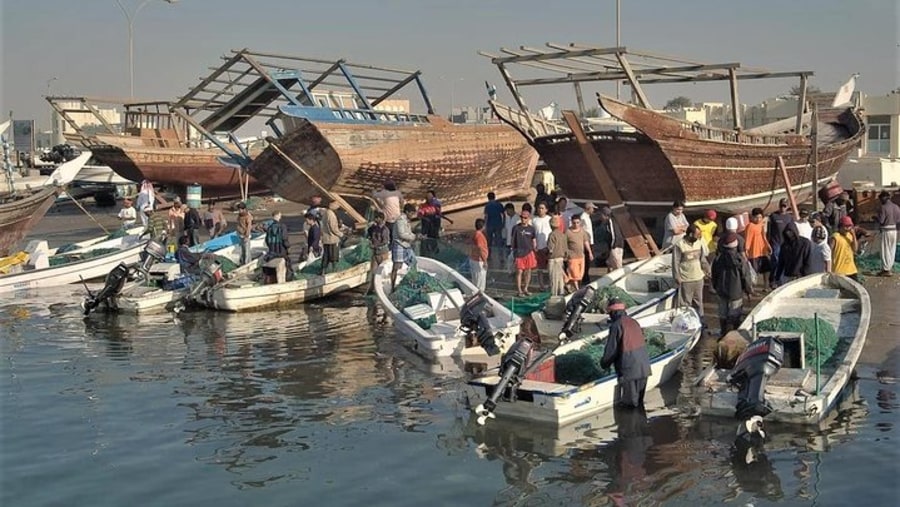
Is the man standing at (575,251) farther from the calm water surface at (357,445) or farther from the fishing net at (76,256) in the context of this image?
the fishing net at (76,256)

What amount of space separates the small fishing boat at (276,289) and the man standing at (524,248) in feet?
11.1

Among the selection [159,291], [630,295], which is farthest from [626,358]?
[159,291]

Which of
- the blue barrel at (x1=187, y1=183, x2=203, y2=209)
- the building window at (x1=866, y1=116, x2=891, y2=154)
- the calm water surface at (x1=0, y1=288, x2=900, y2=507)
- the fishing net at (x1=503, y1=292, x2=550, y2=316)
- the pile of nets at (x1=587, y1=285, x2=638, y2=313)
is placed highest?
the building window at (x1=866, y1=116, x2=891, y2=154)

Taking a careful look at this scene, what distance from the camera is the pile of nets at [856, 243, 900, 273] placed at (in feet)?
53.8

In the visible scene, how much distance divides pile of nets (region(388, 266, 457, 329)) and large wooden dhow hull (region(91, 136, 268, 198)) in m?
21.6

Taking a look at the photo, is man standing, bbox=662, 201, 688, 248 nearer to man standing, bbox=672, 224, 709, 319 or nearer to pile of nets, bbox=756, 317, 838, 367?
man standing, bbox=672, 224, 709, 319

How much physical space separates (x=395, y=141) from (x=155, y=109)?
1788 cm

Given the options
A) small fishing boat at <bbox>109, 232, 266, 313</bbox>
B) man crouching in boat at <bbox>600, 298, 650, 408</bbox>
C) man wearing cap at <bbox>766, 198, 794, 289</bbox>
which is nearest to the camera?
man crouching in boat at <bbox>600, 298, 650, 408</bbox>

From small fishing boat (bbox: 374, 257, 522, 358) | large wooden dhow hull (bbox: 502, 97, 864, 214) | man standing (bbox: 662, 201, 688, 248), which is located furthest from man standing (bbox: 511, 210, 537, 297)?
large wooden dhow hull (bbox: 502, 97, 864, 214)

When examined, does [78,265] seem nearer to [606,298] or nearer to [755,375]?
[606,298]

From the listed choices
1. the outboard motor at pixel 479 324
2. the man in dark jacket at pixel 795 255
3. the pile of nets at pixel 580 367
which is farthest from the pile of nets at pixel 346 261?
the pile of nets at pixel 580 367

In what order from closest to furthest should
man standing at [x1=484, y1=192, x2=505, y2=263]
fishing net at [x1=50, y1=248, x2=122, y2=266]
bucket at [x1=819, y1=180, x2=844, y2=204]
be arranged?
man standing at [x1=484, y1=192, x2=505, y2=263] → fishing net at [x1=50, y1=248, x2=122, y2=266] → bucket at [x1=819, y1=180, x2=844, y2=204]

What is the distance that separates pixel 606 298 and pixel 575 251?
6.32 feet

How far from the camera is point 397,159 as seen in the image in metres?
24.8
